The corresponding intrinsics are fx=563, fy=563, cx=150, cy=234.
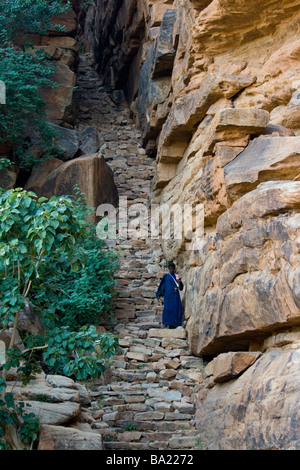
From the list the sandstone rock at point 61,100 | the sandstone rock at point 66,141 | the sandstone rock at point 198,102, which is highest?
the sandstone rock at point 61,100

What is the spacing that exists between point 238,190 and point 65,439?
3.92 meters

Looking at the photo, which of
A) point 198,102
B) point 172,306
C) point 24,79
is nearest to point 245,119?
point 198,102

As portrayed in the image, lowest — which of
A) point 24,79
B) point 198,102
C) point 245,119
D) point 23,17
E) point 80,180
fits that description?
point 245,119

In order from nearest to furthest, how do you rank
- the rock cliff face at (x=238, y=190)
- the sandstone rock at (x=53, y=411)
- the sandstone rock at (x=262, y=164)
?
1. the rock cliff face at (x=238, y=190)
2. the sandstone rock at (x=53, y=411)
3. the sandstone rock at (x=262, y=164)

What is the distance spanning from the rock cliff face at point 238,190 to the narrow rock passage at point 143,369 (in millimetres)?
349

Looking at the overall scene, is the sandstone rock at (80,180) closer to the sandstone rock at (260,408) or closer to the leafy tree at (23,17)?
the leafy tree at (23,17)

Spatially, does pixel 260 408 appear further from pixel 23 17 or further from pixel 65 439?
pixel 23 17

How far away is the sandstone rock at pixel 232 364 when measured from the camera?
5.96 metres

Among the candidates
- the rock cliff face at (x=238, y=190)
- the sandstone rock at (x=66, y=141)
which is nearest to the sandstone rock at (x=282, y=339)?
the rock cliff face at (x=238, y=190)

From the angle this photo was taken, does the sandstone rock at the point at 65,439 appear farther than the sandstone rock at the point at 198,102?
No

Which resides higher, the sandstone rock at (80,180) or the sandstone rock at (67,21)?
the sandstone rock at (67,21)

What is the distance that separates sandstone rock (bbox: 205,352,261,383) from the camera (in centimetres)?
596

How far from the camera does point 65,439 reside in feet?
17.1

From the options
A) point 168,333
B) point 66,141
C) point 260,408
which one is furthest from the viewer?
point 66,141
